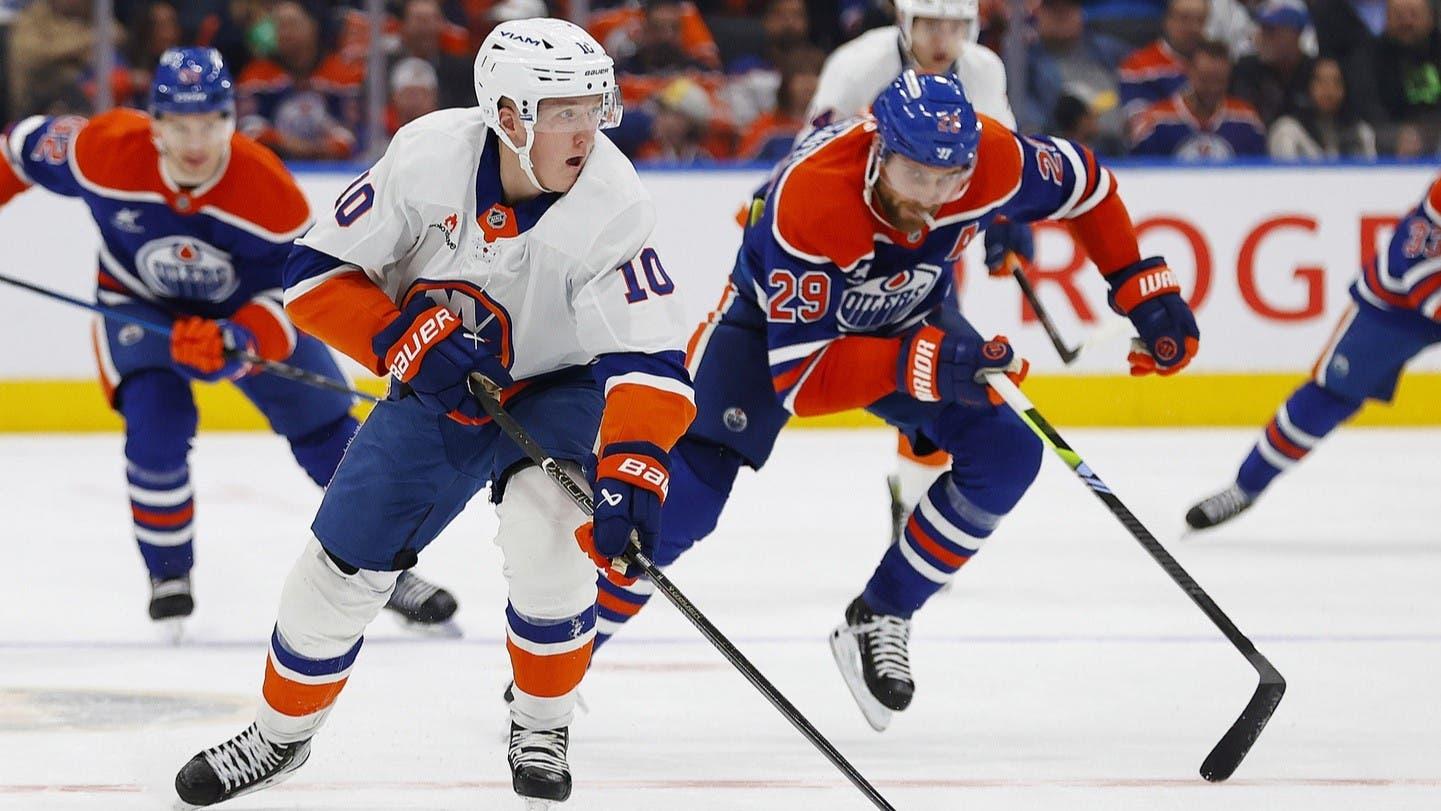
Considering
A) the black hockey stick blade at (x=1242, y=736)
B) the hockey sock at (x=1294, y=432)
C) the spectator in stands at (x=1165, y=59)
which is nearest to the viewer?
the black hockey stick blade at (x=1242, y=736)

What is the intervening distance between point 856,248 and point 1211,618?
0.84 meters

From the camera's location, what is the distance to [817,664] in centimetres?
408

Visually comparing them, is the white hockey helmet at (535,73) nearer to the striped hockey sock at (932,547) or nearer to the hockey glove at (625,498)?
the hockey glove at (625,498)

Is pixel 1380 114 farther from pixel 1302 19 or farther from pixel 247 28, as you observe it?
pixel 247 28

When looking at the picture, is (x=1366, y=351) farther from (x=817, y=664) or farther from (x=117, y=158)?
(x=117, y=158)

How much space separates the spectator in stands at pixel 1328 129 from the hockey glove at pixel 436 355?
4940 mm

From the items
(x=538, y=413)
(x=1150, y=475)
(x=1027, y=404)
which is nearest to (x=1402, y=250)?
(x=1150, y=475)

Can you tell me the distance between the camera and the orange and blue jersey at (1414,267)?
509cm

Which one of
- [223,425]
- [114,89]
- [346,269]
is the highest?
[346,269]

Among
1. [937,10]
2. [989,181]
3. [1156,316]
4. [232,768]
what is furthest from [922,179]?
[937,10]

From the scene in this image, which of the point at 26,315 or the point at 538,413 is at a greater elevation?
the point at 538,413

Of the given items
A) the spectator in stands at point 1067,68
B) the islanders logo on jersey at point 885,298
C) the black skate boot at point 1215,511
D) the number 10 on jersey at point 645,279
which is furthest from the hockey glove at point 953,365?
the spectator in stands at point 1067,68

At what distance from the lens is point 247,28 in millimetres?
7238

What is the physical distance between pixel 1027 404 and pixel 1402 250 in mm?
2128
